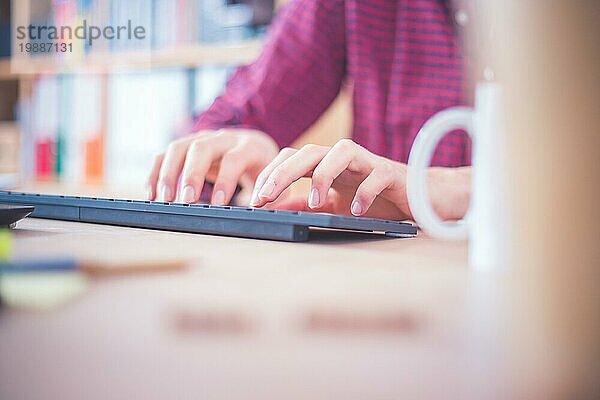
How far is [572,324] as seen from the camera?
7.7 inches

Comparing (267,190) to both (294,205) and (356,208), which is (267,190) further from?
(294,205)

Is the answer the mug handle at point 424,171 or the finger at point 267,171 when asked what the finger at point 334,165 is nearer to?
the finger at point 267,171

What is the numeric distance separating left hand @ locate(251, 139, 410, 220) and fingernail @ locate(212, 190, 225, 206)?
0.09 metres

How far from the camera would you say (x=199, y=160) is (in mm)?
690

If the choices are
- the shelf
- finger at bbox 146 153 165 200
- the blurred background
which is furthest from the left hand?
the shelf

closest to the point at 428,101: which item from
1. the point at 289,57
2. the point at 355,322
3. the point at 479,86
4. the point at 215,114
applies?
the point at 289,57

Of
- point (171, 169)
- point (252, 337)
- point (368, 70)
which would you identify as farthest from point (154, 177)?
point (368, 70)

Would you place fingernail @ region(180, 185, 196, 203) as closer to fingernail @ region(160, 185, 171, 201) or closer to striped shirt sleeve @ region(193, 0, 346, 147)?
fingernail @ region(160, 185, 171, 201)

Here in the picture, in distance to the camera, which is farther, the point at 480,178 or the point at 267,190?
the point at 267,190

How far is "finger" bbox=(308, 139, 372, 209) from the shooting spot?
532 millimetres

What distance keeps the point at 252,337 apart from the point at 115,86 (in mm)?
2273

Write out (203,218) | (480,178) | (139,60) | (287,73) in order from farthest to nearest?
(139,60)
(287,73)
(203,218)
(480,178)

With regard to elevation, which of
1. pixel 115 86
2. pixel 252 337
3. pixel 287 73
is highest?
pixel 115 86

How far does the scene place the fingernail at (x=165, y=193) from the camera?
2.24 feet
